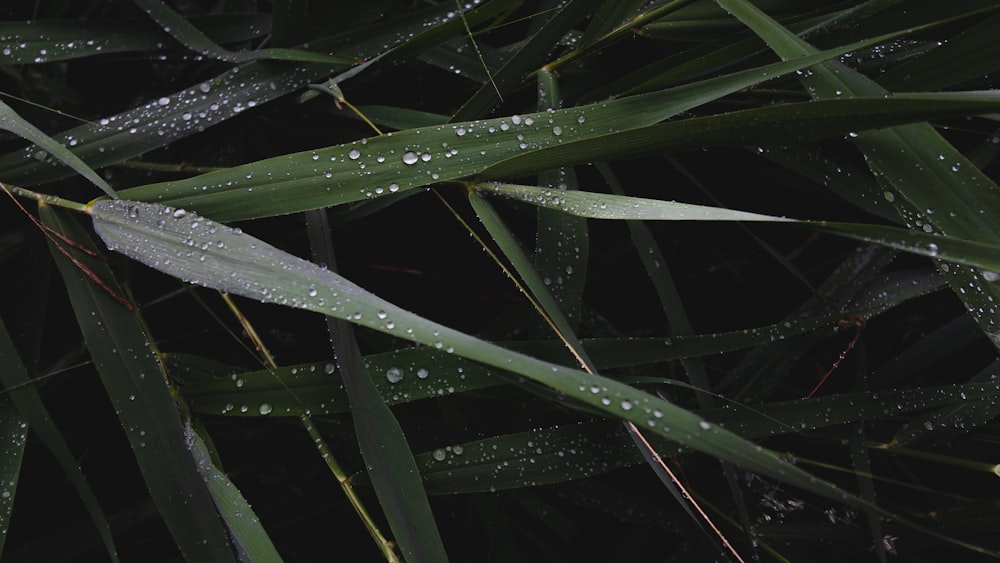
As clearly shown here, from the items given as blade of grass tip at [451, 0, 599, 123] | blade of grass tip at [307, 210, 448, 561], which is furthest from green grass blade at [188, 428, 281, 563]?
blade of grass tip at [451, 0, 599, 123]

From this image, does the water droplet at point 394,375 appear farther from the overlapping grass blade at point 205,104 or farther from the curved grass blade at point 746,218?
the overlapping grass blade at point 205,104

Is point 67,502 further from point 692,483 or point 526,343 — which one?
point 692,483

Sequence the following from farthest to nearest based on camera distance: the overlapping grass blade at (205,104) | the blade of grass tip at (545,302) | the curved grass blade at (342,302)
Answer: the overlapping grass blade at (205,104)
the blade of grass tip at (545,302)
the curved grass blade at (342,302)

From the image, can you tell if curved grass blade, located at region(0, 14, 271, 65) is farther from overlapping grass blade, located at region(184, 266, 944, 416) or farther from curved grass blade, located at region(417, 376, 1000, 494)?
curved grass blade, located at region(417, 376, 1000, 494)

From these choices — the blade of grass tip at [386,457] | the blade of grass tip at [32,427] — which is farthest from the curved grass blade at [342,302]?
the blade of grass tip at [32,427]

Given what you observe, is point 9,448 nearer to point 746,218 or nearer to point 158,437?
point 158,437
